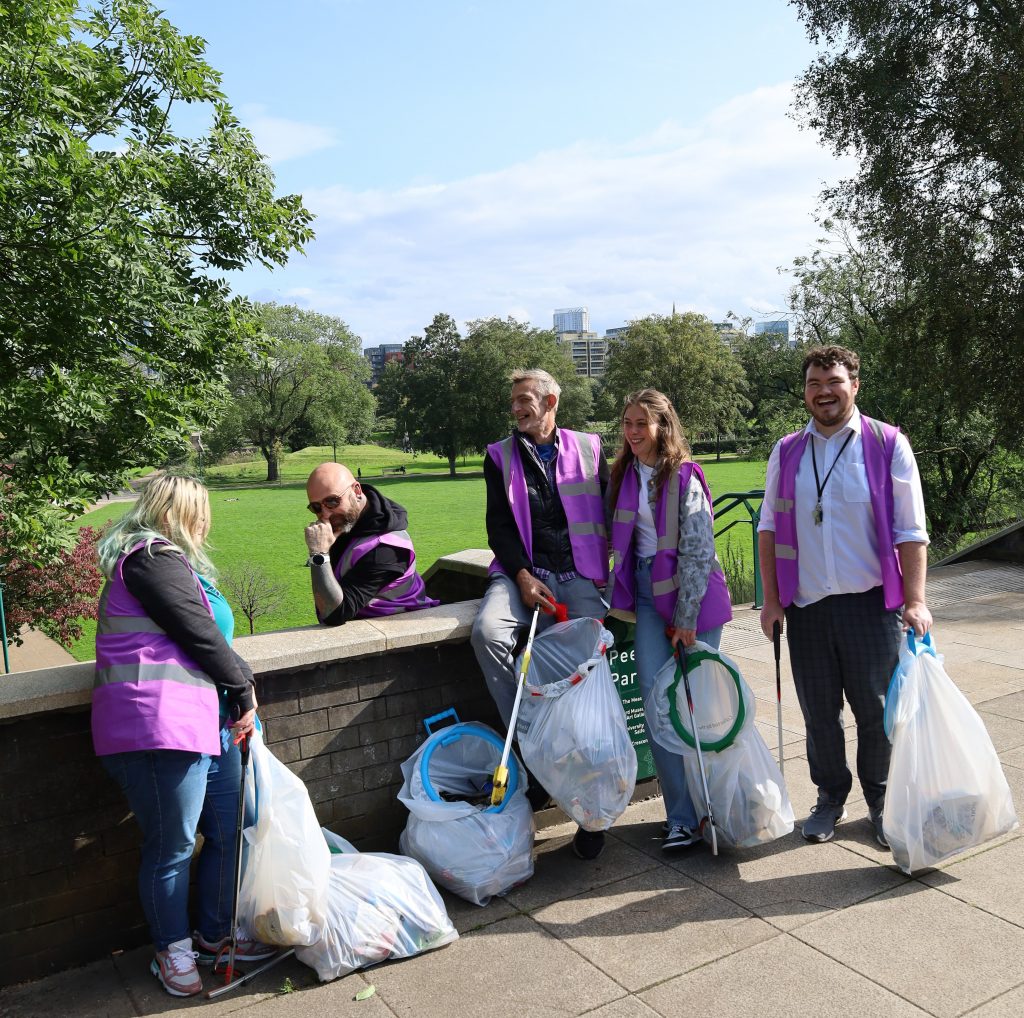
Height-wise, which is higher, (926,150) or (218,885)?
(926,150)

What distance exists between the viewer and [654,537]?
12.5 feet

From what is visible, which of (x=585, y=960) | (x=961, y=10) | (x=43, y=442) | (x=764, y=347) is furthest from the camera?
(x=764, y=347)

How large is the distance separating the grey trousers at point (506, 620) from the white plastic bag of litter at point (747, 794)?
30.3 inches

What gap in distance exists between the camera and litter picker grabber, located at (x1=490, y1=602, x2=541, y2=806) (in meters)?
3.39

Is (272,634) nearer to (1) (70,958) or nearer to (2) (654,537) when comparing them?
(1) (70,958)

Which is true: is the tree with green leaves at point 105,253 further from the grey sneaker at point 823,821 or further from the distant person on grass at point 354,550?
the grey sneaker at point 823,821

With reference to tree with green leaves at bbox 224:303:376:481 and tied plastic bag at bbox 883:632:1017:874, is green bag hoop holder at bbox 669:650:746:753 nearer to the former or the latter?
tied plastic bag at bbox 883:632:1017:874

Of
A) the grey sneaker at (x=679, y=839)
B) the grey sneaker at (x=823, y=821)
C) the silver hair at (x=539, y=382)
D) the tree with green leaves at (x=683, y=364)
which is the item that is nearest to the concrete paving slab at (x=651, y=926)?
the grey sneaker at (x=679, y=839)

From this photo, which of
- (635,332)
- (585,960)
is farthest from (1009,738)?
(635,332)

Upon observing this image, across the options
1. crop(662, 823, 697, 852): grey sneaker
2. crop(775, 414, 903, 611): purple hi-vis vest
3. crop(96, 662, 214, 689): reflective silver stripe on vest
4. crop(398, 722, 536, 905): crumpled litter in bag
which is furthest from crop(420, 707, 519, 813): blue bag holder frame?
crop(775, 414, 903, 611): purple hi-vis vest

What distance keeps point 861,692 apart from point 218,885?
254 centimetres

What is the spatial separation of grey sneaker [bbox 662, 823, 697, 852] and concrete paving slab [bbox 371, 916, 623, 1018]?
731 millimetres

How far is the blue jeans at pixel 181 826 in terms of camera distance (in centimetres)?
288

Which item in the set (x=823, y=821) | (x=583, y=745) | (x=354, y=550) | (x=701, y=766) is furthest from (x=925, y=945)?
(x=354, y=550)
